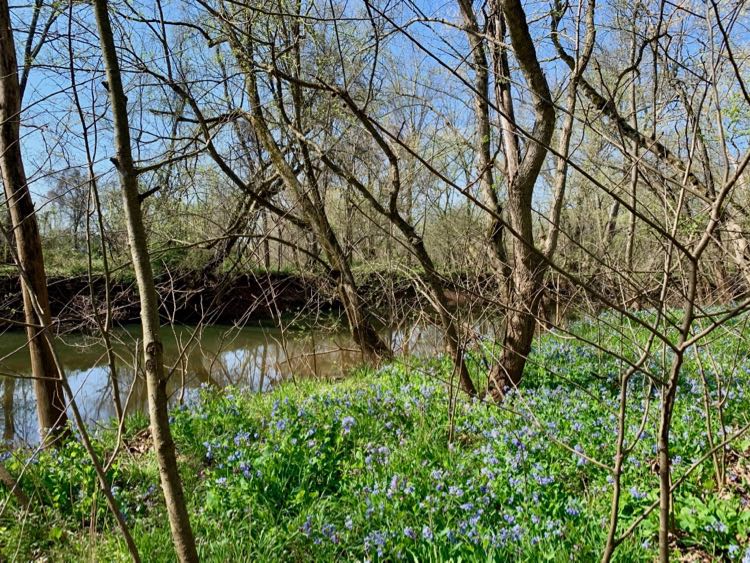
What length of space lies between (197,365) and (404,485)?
895 centimetres

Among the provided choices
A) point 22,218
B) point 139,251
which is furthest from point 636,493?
point 22,218

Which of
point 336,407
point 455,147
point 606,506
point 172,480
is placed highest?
point 455,147

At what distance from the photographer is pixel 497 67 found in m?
5.43

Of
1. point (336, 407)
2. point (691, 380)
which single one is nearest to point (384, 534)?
point (336, 407)

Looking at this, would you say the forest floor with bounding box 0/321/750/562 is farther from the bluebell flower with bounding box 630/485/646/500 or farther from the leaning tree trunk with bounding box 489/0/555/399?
the leaning tree trunk with bounding box 489/0/555/399

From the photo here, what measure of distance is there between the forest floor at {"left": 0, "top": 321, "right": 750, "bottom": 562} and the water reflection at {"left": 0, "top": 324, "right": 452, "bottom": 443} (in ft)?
4.89

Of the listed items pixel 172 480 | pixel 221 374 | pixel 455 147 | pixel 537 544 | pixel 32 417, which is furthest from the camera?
pixel 221 374

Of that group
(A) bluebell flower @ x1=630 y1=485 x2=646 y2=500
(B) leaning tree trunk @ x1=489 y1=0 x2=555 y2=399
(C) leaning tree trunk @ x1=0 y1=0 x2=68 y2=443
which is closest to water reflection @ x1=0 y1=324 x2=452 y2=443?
(C) leaning tree trunk @ x1=0 y1=0 x2=68 y2=443

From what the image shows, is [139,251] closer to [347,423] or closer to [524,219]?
[347,423]

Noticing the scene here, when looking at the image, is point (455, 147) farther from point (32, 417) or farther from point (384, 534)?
point (32, 417)

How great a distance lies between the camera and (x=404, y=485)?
10.6 feet

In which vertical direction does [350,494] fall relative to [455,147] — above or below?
below

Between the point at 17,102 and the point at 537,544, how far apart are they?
5156 millimetres

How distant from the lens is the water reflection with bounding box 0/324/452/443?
7594 millimetres
